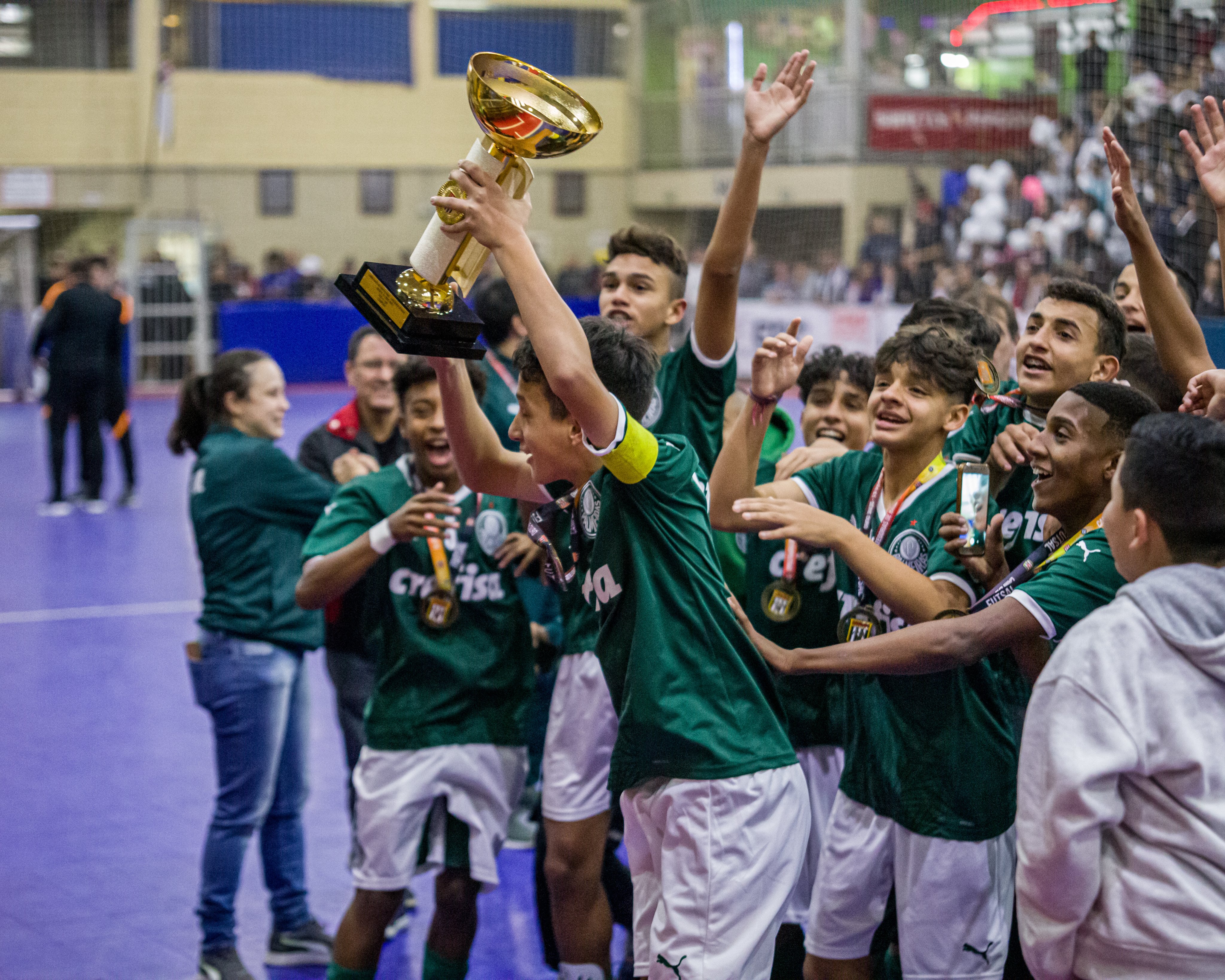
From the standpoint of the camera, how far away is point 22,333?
22.7m

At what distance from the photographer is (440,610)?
3.87m

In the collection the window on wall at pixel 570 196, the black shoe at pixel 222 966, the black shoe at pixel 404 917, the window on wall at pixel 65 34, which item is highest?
the window on wall at pixel 65 34

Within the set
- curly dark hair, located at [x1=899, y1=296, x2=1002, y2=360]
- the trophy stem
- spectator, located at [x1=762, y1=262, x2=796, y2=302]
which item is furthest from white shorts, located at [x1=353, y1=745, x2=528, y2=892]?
spectator, located at [x1=762, y1=262, x2=796, y2=302]

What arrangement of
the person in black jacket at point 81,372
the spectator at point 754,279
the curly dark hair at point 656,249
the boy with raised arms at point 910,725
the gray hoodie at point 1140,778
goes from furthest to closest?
the spectator at point 754,279 → the person in black jacket at point 81,372 → the curly dark hair at point 656,249 → the boy with raised arms at point 910,725 → the gray hoodie at point 1140,778

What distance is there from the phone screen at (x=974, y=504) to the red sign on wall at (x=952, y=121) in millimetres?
15068

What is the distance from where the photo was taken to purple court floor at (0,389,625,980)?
462 centimetres

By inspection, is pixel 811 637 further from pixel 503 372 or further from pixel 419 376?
pixel 503 372

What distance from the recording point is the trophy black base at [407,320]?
279 cm

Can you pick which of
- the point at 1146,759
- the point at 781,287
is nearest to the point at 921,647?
the point at 1146,759

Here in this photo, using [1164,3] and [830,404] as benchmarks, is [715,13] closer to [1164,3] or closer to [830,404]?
[1164,3]

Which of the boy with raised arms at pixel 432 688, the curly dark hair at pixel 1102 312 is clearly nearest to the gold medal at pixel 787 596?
the boy with raised arms at pixel 432 688

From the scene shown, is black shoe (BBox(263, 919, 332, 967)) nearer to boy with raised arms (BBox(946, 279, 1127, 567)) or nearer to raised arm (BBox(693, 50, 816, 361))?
raised arm (BBox(693, 50, 816, 361))

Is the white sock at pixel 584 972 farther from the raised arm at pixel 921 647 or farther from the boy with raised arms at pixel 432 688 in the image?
the raised arm at pixel 921 647

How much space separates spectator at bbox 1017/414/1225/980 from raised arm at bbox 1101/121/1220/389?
1400 millimetres
